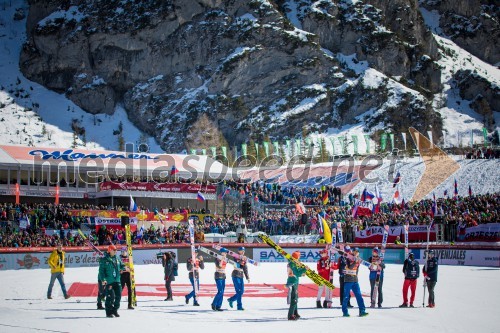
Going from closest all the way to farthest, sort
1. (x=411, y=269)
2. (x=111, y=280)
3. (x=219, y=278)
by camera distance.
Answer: (x=111, y=280) → (x=219, y=278) → (x=411, y=269)

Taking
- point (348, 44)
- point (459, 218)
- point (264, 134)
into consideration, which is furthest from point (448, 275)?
point (348, 44)

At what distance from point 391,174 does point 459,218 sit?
3474 centimetres

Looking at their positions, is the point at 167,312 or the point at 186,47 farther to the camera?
the point at 186,47

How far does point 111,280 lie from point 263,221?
32837mm

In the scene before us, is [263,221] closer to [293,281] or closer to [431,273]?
[431,273]

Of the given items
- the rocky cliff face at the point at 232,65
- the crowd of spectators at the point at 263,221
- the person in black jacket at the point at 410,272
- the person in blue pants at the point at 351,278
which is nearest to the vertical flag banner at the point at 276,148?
the rocky cliff face at the point at 232,65

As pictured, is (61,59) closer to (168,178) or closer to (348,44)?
(348,44)

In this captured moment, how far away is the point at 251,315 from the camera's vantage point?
861 inches

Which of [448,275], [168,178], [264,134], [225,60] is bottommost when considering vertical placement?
[448,275]

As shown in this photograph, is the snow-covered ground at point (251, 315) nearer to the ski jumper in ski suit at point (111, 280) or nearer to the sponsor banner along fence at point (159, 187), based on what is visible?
the ski jumper in ski suit at point (111, 280)

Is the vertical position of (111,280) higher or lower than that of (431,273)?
higher

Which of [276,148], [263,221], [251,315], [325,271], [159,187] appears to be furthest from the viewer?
[276,148]

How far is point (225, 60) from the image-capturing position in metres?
141

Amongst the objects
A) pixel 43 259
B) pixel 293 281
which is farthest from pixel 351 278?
pixel 43 259
